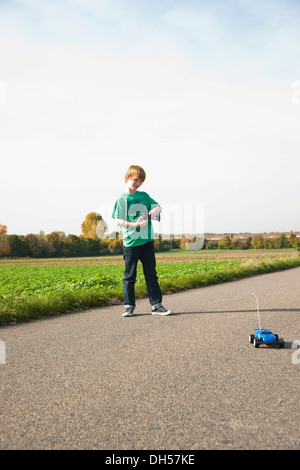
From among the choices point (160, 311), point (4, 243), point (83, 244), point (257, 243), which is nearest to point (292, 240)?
point (257, 243)

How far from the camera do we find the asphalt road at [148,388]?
2.02 meters

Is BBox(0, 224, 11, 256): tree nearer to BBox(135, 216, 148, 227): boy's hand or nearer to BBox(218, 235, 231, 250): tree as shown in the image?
BBox(218, 235, 231, 250): tree

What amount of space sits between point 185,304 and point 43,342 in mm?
3299

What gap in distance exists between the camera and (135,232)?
5812 millimetres

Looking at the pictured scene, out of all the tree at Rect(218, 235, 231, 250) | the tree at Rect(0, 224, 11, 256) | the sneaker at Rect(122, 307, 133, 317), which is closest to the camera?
the sneaker at Rect(122, 307, 133, 317)

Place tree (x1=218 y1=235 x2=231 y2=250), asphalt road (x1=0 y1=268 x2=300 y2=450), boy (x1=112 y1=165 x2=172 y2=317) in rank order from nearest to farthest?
1. asphalt road (x1=0 y1=268 x2=300 y2=450)
2. boy (x1=112 y1=165 x2=172 y2=317)
3. tree (x1=218 y1=235 x2=231 y2=250)

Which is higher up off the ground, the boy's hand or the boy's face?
the boy's face

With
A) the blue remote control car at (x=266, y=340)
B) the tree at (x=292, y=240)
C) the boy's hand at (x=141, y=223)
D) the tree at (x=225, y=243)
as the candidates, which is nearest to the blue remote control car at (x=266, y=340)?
the blue remote control car at (x=266, y=340)

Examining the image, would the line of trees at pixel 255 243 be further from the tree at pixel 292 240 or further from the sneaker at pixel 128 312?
the sneaker at pixel 128 312

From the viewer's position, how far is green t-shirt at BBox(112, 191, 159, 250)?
580 cm

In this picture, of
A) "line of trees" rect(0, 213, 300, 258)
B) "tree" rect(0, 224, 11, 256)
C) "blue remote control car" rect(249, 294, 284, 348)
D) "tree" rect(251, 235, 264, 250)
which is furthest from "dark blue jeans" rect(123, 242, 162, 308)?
"tree" rect(251, 235, 264, 250)

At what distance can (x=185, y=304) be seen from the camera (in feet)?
22.7
